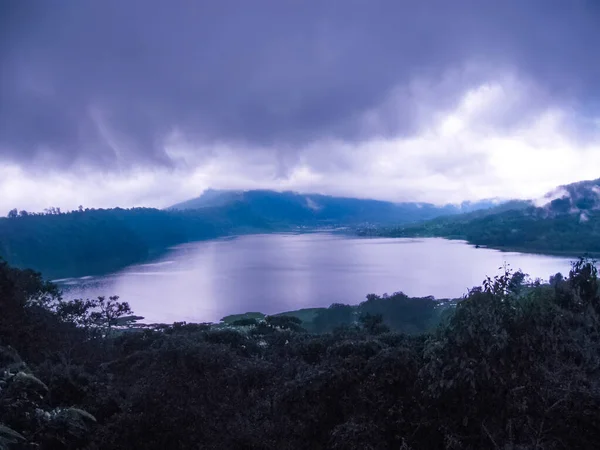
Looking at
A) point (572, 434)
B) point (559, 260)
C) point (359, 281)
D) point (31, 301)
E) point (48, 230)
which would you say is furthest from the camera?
point (48, 230)

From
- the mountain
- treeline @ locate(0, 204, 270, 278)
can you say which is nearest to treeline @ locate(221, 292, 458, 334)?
treeline @ locate(0, 204, 270, 278)

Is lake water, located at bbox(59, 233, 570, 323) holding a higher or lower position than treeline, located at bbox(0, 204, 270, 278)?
lower

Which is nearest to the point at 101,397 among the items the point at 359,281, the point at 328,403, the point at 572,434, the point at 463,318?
the point at 328,403

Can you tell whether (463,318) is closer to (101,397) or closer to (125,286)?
(101,397)

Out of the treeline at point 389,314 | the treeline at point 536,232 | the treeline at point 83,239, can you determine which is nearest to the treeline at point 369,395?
the treeline at point 389,314

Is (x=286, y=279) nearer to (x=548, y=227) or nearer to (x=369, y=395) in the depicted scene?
(x=369, y=395)

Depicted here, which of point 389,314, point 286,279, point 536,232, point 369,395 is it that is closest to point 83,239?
point 286,279

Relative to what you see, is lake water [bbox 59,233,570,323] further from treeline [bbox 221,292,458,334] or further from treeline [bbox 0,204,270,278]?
treeline [bbox 0,204,270,278]
